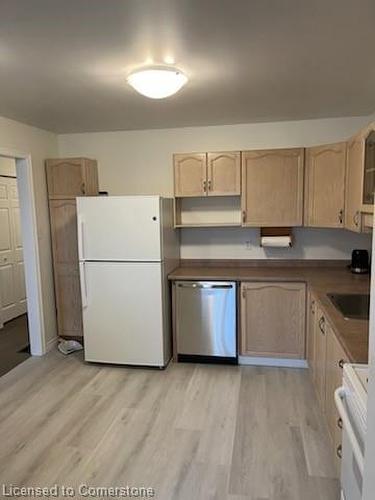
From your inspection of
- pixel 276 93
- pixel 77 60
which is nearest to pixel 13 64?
pixel 77 60

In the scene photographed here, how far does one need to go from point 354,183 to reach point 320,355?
1.34 metres

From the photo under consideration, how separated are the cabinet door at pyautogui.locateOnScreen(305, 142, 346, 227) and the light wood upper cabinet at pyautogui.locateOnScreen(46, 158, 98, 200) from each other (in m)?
2.29

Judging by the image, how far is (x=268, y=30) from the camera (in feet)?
5.80

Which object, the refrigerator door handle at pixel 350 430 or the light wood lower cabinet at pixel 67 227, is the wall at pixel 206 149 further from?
the refrigerator door handle at pixel 350 430

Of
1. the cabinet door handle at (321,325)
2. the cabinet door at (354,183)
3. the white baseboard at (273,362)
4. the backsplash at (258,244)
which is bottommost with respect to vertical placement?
the white baseboard at (273,362)

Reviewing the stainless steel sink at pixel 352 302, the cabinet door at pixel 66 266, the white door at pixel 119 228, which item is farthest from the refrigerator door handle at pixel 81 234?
the stainless steel sink at pixel 352 302

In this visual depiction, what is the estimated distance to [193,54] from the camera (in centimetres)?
204

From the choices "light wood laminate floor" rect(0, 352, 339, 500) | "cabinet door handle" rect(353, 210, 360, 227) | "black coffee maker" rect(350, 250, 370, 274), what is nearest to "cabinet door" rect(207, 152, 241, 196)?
"cabinet door handle" rect(353, 210, 360, 227)

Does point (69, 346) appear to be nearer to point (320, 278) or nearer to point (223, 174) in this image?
point (223, 174)

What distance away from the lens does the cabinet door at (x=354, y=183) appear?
2.73 metres

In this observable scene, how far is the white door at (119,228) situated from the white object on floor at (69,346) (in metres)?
1.14

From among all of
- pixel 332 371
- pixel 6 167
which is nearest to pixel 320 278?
pixel 332 371

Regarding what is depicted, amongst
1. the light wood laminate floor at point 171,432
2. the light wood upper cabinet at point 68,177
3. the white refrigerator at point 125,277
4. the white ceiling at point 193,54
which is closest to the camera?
the white ceiling at point 193,54

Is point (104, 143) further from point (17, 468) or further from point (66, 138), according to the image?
point (17, 468)
